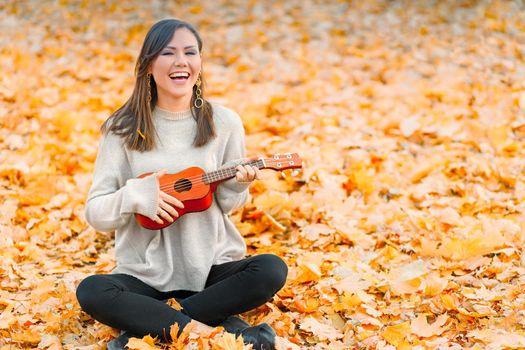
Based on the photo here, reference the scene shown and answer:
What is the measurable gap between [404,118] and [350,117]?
430 millimetres

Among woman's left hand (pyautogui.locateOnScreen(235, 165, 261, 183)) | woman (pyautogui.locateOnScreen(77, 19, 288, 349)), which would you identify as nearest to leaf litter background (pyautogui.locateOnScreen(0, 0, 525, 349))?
woman (pyautogui.locateOnScreen(77, 19, 288, 349))

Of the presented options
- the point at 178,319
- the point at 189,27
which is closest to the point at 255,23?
the point at 189,27

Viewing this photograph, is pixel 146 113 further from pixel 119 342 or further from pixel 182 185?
pixel 119 342

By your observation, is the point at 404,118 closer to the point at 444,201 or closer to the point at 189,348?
the point at 444,201

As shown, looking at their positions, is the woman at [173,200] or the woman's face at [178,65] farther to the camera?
the woman's face at [178,65]

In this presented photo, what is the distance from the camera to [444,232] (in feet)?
11.5

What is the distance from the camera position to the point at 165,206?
2641 millimetres

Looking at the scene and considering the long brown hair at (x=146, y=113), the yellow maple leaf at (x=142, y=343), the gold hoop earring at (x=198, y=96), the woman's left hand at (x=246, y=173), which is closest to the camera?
the yellow maple leaf at (x=142, y=343)

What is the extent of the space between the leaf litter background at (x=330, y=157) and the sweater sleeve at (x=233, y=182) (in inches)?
19.1

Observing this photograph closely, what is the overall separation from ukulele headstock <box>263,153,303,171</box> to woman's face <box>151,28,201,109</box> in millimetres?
479

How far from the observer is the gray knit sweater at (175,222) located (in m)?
2.77

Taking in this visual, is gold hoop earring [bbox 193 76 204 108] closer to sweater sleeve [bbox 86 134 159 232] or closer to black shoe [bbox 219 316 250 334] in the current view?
sweater sleeve [bbox 86 134 159 232]

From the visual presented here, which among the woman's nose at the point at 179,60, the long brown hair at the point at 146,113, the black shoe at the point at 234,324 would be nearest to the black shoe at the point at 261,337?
the black shoe at the point at 234,324

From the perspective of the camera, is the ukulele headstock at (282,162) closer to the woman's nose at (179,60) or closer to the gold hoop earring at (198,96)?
the gold hoop earring at (198,96)
